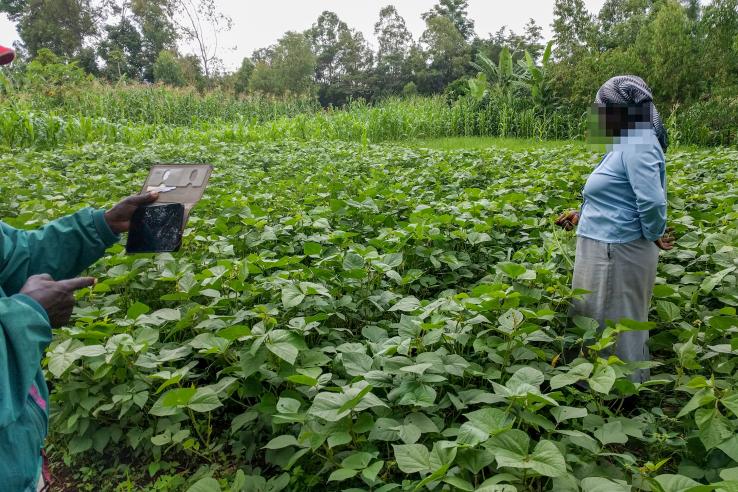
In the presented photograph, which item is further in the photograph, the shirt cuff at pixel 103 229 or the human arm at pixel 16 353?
the shirt cuff at pixel 103 229

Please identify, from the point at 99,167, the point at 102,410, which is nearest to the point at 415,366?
the point at 102,410

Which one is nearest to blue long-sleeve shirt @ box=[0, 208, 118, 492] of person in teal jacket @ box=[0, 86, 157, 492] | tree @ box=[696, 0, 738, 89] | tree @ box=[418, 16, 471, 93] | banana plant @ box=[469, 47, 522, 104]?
person in teal jacket @ box=[0, 86, 157, 492]

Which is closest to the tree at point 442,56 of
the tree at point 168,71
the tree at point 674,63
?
the tree at point 168,71

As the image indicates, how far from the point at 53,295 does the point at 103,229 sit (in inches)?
25.2

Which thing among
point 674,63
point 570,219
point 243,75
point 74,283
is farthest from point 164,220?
point 243,75

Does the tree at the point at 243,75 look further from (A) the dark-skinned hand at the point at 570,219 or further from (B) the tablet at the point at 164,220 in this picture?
(B) the tablet at the point at 164,220

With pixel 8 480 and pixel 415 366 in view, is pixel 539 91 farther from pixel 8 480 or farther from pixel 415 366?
pixel 8 480

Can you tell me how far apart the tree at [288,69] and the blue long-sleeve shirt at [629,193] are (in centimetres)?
3563

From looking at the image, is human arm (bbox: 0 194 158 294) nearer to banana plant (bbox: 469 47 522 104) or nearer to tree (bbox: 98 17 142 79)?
banana plant (bbox: 469 47 522 104)

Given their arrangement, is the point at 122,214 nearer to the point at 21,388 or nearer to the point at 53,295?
the point at 53,295

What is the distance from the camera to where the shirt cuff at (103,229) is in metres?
1.80

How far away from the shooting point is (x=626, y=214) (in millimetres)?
2338

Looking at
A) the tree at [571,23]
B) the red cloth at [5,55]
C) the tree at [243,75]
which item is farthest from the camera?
the tree at [243,75]

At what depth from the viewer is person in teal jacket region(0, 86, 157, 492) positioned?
1055 mm
